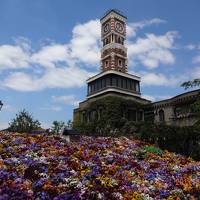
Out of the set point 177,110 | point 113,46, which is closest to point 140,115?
point 177,110

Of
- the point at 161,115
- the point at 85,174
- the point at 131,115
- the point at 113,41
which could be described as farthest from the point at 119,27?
the point at 85,174

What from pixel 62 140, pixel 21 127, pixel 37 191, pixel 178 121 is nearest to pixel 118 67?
pixel 178 121

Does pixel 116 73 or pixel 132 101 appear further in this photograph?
pixel 116 73

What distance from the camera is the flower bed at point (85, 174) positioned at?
8977 mm

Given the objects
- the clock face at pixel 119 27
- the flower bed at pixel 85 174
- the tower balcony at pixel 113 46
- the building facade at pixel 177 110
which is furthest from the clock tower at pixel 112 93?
the flower bed at pixel 85 174

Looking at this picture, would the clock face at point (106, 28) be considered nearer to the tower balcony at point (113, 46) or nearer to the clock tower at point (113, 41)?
the clock tower at point (113, 41)

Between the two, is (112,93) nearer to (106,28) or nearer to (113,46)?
(113,46)

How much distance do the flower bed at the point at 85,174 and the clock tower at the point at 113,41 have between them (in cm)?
5163

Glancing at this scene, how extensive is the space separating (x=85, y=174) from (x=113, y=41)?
196 feet

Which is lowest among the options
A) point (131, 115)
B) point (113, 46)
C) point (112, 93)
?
point (131, 115)

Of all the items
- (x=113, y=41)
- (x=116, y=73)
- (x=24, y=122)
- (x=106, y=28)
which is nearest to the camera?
(x=24, y=122)

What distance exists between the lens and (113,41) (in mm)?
68562

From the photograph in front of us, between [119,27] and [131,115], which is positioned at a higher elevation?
[119,27]

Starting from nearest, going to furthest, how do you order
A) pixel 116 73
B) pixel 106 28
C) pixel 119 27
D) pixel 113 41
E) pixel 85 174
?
pixel 85 174 → pixel 116 73 → pixel 113 41 → pixel 119 27 → pixel 106 28
